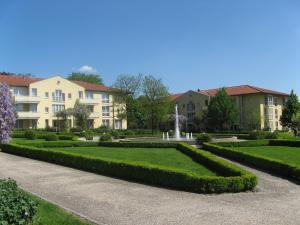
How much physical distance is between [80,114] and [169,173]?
52.9 meters

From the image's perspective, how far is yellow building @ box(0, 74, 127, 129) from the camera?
65312 millimetres

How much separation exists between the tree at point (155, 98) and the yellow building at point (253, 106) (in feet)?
43.7

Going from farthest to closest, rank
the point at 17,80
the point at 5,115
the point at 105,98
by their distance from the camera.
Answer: the point at 105,98 → the point at 17,80 → the point at 5,115

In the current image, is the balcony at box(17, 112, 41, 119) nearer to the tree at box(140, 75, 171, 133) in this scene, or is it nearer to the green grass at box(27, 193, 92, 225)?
the tree at box(140, 75, 171, 133)

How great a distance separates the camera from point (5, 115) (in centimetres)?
1364

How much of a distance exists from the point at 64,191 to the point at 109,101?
65.7 meters

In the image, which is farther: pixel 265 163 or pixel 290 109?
pixel 290 109

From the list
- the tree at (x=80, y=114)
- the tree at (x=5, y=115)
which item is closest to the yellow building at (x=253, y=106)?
the tree at (x=80, y=114)

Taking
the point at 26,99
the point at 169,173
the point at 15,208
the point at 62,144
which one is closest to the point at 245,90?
the point at 26,99

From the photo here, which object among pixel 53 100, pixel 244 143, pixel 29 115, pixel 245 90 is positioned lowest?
pixel 244 143

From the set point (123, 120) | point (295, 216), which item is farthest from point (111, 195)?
point (123, 120)

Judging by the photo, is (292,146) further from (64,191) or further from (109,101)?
(109,101)

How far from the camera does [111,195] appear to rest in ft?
42.7

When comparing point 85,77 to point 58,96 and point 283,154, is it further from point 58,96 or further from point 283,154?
point 283,154
